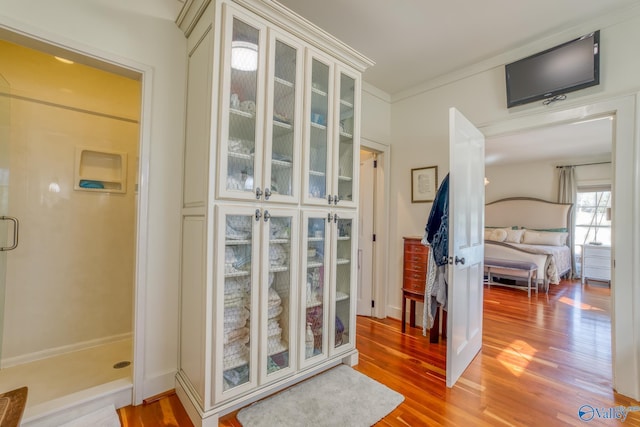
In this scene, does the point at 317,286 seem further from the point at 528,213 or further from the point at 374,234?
the point at 528,213

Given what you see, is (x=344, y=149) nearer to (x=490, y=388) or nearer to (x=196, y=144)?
(x=196, y=144)

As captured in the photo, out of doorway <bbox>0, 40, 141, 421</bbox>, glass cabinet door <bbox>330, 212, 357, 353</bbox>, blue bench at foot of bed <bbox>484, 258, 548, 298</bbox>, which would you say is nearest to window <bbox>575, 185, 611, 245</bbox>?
blue bench at foot of bed <bbox>484, 258, 548, 298</bbox>

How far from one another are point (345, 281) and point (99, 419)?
5.89ft

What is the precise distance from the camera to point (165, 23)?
1884 millimetres

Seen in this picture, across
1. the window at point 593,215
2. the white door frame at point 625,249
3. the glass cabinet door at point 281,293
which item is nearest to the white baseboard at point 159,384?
the glass cabinet door at point 281,293

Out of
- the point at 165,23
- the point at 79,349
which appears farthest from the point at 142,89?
the point at 79,349

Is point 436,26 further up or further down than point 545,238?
further up

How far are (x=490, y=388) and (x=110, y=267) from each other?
3319 mm

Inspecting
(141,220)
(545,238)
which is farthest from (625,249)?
(545,238)

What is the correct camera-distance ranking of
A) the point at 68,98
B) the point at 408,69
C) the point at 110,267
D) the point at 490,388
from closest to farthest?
the point at 490,388
the point at 68,98
the point at 110,267
the point at 408,69

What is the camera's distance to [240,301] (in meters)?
1.74

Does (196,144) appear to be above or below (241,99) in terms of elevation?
below

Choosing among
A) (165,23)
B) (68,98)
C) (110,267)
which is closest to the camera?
(165,23)

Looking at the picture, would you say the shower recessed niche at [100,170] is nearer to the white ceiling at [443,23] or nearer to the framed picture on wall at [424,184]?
the white ceiling at [443,23]
